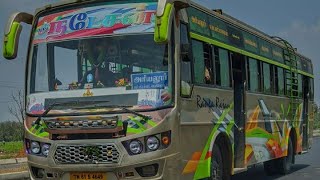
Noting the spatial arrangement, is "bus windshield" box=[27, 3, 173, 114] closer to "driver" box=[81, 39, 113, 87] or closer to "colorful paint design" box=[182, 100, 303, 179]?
"driver" box=[81, 39, 113, 87]

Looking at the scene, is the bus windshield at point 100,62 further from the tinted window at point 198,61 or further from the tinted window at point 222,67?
the tinted window at point 222,67

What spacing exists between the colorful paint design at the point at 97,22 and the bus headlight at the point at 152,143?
1.52 m

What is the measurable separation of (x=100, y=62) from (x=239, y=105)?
401 centimetres

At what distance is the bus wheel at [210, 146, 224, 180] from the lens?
8.88 meters

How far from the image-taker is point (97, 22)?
7719mm

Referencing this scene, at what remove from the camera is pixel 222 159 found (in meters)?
9.38

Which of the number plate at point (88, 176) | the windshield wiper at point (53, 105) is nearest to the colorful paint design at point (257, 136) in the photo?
the number plate at point (88, 176)

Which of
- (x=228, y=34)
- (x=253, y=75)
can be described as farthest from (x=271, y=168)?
(x=228, y=34)

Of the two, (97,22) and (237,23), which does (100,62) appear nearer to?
(97,22)

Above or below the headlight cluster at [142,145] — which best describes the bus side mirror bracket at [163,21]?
above

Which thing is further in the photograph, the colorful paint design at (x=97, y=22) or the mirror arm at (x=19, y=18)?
the mirror arm at (x=19, y=18)

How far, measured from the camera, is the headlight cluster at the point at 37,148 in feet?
24.7

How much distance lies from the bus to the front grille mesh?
0.01 metres

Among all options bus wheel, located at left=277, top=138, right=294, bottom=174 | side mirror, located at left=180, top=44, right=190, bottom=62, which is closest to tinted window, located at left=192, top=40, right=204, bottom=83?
side mirror, located at left=180, top=44, right=190, bottom=62
